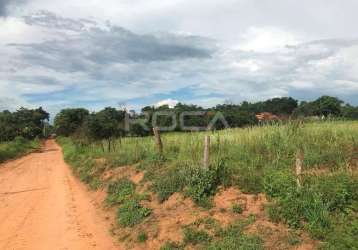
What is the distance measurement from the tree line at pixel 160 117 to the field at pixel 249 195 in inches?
127

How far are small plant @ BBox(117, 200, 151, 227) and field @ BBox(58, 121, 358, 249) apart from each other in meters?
0.03

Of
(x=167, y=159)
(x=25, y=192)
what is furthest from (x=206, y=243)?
(x=25, y=192)

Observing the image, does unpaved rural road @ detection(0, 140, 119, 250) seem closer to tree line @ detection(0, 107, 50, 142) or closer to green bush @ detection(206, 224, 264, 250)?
green bush @ detection(206, 224, 264, 250)

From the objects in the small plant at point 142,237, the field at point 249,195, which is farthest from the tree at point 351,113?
the small plant at point 142,237

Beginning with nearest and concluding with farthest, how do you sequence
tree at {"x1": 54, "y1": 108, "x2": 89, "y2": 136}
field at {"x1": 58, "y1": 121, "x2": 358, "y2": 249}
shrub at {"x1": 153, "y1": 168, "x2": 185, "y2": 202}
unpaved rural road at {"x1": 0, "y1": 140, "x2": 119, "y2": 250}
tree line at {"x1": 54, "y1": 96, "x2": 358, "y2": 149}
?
field at {"x1": 58, "y1": 121, "x2": 358, "y2": 249}
unpaved rural road at {"x1": 0, "y1": 140, "x2": 119, "y2": 250}
shrub at {"x1": 153, "y1": 168, "x2": 185, "y2": 202}
tree line at {"x1": 54, "y1": 96, "x2": 358, "y2": 149}
tree at {"x1": 54, "y1": 108, "x2": 89, "y2": 136}

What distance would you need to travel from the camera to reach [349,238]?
6859 mm

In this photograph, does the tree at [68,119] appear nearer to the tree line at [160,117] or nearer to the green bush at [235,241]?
the tree line at [160,117]

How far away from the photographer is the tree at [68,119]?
79625mm

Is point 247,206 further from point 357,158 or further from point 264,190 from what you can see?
→ point 357,158

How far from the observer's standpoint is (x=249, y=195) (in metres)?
9.58

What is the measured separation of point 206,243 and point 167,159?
6.44 meters

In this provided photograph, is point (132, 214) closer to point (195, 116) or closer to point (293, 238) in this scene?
point (293, 238)

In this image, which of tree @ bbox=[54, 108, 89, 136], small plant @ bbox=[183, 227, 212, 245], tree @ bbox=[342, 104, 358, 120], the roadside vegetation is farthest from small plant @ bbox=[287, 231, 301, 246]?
tree @ bbox=[54, 108, 89, 136]

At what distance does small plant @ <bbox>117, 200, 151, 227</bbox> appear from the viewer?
1076cm
